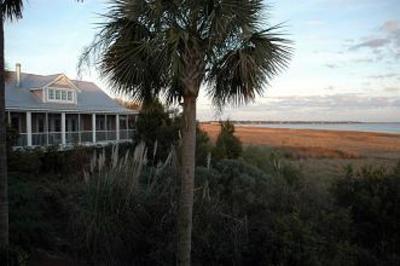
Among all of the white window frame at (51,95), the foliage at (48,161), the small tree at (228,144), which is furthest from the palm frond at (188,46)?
the white window frame at (51,95)

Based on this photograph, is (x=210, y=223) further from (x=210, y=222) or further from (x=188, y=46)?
(x=188, y=46)

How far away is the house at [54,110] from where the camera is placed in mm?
28297

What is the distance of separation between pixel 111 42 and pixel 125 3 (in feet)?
2.02

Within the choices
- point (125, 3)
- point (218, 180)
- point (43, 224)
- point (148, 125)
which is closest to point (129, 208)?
point (43, 224)

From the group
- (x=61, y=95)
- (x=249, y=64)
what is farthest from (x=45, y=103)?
(x=249, y=64)

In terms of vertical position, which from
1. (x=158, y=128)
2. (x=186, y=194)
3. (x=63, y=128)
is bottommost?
(x=186, y=194)

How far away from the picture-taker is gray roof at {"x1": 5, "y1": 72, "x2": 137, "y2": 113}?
29.0m

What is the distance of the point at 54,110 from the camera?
30.0 m

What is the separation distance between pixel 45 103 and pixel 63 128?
253 cm

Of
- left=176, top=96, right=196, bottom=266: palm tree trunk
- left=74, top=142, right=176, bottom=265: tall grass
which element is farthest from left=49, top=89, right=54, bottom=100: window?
left=176, top=96, right=196, bottom=266: palm tree trunk

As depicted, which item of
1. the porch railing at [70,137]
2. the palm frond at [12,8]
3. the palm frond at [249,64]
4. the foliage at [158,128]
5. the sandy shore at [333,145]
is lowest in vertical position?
the sandy shore at [333,145]

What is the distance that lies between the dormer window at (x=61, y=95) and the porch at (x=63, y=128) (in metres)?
1.03

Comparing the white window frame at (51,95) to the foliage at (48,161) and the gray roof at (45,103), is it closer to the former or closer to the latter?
the gray roof at (45,103)

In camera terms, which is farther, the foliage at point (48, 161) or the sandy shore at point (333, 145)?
the sandy shore at point (333, 145)
